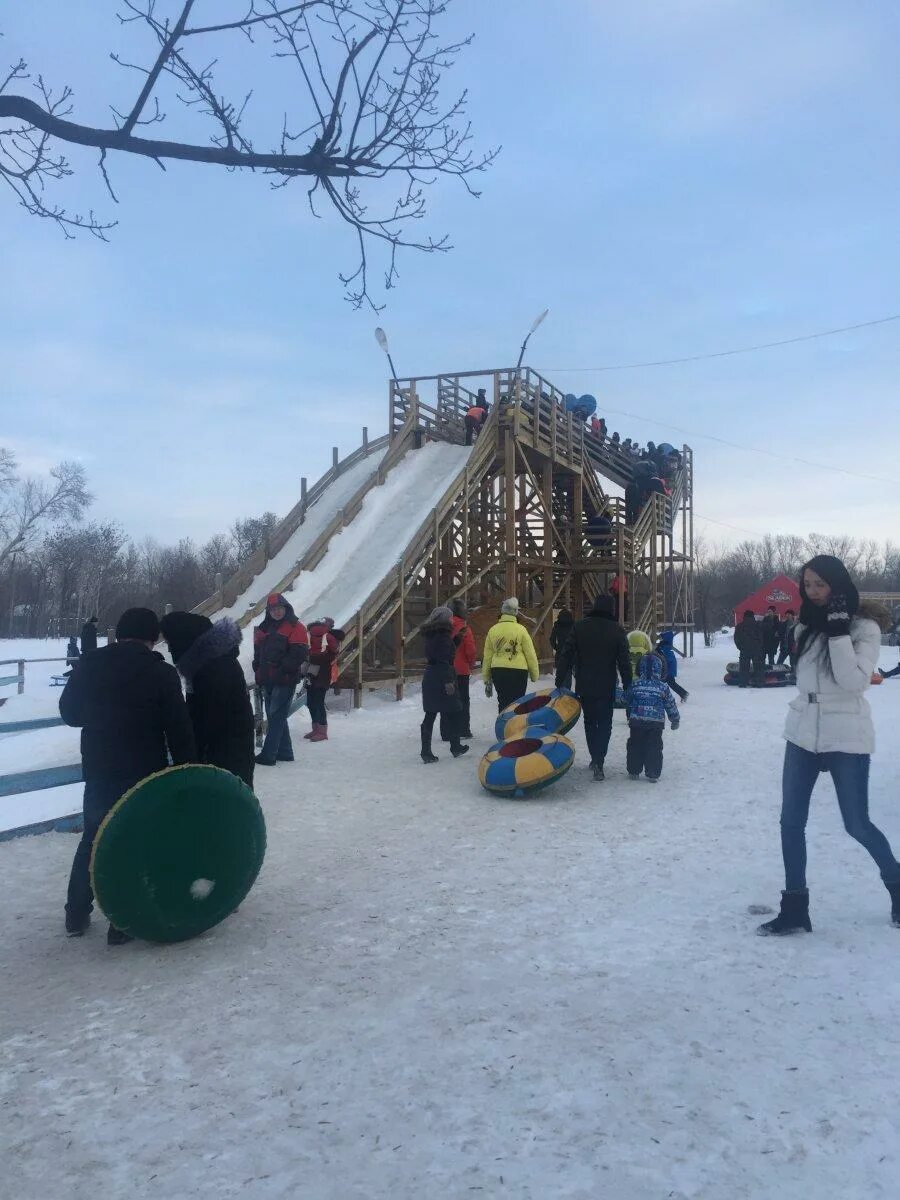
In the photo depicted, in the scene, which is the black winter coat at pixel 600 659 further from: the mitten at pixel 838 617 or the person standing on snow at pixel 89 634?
the person standing on snow at pixel 89 634

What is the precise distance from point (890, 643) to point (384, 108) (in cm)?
3864

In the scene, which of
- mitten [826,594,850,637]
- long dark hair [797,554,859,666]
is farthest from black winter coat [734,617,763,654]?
mitten [826,594,850,637]

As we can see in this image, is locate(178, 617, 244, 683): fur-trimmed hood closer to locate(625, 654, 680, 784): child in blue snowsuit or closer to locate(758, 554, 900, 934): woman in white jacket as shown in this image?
locate(758, 554, 900, 934): woman in white jacket

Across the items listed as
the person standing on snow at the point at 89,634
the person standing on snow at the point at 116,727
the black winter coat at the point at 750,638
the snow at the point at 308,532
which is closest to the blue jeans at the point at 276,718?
the person standing on snow at the point at 116,727

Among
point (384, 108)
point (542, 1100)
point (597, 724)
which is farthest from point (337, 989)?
point (597, 724)

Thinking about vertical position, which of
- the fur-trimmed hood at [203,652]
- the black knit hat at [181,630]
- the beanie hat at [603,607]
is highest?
the beanie hat at [603,607]

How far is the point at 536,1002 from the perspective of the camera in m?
3.96

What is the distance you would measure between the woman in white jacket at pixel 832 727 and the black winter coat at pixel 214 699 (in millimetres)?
3051

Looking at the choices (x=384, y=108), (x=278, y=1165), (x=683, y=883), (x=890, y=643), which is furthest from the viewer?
(x=890, y=643)

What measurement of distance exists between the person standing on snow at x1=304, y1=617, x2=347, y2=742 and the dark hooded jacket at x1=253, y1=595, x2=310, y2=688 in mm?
1201

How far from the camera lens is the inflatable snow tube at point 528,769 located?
8133 millimetres

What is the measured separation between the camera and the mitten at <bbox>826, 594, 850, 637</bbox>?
4707 mm

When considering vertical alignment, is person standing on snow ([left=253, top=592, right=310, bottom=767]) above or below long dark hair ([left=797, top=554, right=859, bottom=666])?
below

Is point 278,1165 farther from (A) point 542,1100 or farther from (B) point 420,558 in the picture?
(B) point 420,558
